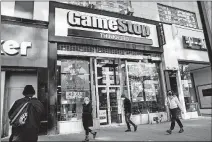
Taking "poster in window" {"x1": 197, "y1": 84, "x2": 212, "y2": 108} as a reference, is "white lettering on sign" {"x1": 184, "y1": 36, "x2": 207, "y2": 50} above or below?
above

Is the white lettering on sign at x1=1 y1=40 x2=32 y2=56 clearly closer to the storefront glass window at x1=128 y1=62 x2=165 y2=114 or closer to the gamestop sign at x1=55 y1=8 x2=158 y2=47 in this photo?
the gamestop sign at x1=55 y1=8 x2=158 y2=47

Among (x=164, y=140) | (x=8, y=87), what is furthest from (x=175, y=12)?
(x=8, y=87)

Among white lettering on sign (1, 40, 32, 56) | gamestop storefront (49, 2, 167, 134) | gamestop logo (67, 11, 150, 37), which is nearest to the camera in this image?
white lettering on sign (1, 40, 32, 56)

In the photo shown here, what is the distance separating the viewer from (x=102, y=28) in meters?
10.5

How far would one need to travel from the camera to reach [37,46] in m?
8.63

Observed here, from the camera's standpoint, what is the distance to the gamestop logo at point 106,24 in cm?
990

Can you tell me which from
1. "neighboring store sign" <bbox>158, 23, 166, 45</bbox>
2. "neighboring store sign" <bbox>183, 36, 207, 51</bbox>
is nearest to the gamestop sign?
"neighboring store sign" <bbox>158, 23, 166, 45</bbox>

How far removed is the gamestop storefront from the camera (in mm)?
9062

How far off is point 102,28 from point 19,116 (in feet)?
27.0

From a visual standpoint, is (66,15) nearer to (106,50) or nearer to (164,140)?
(106,50)

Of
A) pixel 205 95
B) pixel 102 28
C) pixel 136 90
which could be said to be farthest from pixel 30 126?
pixel 205 95

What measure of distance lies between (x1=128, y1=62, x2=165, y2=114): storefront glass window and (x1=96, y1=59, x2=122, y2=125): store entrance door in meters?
0.97

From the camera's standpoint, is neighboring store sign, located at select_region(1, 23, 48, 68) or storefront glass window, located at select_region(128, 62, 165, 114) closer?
neighboring store sign, located at select_region(1, 23, 48, 68)

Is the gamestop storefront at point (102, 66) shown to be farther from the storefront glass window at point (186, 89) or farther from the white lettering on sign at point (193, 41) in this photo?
the white lettering on sign at point (193, 41)
